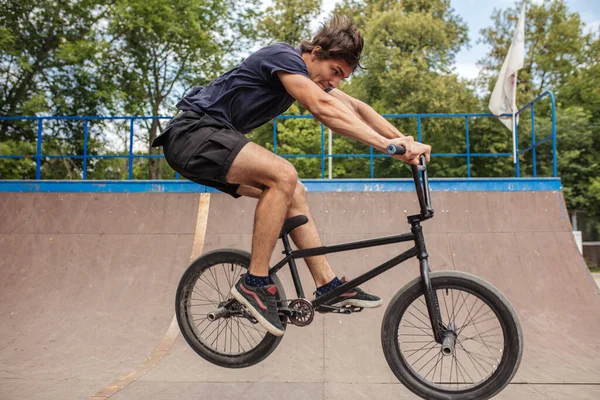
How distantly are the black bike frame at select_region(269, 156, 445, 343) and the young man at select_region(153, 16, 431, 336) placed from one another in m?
0.08

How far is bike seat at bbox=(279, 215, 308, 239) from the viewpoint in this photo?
3.00m

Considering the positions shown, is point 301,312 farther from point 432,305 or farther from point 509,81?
point 509,81

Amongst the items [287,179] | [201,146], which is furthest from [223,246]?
[287,179]

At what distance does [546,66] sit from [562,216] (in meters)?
26.0

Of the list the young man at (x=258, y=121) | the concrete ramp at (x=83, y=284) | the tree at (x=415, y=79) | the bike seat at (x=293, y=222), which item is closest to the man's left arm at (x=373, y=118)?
the young man at (x=258, y=121)

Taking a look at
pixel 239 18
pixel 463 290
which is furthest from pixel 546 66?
pixel 463 290

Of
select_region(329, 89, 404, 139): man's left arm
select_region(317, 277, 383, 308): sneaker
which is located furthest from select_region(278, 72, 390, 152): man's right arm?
select_region(317, 277, 383, 308): sneaker

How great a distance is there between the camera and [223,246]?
6.35 metres

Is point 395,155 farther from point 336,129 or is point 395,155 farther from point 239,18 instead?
point 239,18

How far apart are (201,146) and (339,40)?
3.21 ft

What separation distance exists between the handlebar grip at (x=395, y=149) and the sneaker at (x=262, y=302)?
1056mm

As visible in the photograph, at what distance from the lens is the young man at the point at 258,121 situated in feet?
9.07

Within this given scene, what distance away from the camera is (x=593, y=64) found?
29.8 metres

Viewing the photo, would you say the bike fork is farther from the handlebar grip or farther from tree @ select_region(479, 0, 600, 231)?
tree @ select_region(479, 0, 600, 231)
